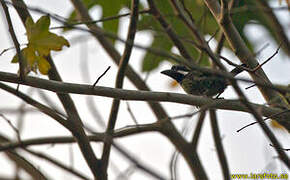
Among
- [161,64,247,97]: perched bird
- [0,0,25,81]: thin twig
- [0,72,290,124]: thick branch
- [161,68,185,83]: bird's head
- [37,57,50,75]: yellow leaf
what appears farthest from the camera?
[161,68,185,83]: bird's head

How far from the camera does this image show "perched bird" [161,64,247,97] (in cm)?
470

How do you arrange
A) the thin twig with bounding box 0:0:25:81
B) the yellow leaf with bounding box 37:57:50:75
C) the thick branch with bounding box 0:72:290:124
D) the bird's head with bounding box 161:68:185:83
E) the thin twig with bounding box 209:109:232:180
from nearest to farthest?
the thin twig with bounding box 0:0:25:81, the thick branch with bounding box 0:72:290:124, the yellow leaf with bounding box 37:57:50:75, the thin twig with bounding box 209:109:232:180, the bird's head with bounding box 161:68:185:83

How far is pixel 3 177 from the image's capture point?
492 cm

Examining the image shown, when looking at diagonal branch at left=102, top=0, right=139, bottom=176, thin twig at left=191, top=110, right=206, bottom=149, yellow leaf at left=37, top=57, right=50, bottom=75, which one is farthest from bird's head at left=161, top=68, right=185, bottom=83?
yellow leaf at left=37, top=57, right=50, bottom=75

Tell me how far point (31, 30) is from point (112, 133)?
1.08 meters

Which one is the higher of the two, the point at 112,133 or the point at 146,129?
the point at 146,129

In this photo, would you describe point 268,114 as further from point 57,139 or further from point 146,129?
point 57,139

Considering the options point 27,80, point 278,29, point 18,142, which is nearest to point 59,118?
point 27,80

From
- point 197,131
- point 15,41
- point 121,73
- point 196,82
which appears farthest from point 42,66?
point 196,82

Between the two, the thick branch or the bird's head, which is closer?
the thick branch

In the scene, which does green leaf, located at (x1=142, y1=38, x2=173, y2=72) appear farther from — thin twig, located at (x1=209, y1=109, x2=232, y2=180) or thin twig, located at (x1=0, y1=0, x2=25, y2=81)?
thin twig, located at (x1=0, y1=0, x2=25, y2=81)

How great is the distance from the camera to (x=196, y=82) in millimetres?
4840

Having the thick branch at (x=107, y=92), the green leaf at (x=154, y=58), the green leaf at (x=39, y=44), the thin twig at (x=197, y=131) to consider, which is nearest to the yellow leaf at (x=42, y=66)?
the green leaf at (x=39, y=44)

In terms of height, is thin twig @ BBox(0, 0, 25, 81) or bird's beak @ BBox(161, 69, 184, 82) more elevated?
bird's beak @ BBox(161, 69, 184, 82)
